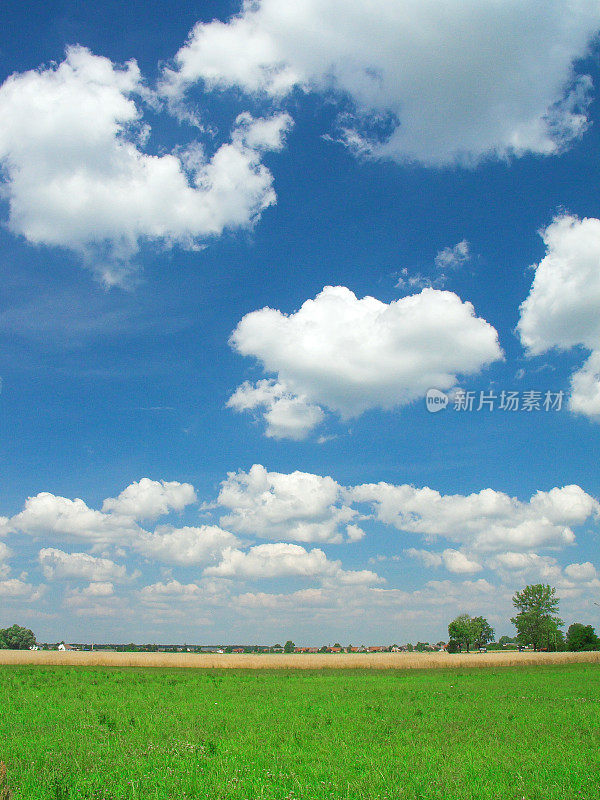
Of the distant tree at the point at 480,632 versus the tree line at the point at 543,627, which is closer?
the tree line at the point at 543,627

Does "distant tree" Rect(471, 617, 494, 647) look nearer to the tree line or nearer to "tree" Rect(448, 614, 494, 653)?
"tree" Rect(448, 614, 494, 653)

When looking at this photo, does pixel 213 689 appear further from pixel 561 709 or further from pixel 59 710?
pixel 561 709

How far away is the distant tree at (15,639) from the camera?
193m

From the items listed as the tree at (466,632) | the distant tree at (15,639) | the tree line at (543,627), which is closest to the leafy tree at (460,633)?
the tree at (466,632)

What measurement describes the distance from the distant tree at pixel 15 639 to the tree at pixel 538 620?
17572 cm

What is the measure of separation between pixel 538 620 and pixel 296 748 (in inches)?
5292

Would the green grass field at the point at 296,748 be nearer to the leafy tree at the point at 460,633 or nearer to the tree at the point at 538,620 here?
the tree at the point at 538,620

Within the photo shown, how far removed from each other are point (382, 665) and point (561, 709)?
53.5 m

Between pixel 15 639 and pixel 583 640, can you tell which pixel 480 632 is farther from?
pixel 15 639

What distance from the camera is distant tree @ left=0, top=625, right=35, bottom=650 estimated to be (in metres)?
193

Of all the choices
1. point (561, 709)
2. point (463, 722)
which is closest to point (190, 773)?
point (463, 722)

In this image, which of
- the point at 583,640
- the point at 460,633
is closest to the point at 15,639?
the point at 460,633

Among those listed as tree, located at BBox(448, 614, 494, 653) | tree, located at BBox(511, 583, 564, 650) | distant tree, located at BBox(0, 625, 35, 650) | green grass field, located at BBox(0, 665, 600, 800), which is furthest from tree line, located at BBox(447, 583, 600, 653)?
distant tree, located at BBox(0, 625, 35, 650)

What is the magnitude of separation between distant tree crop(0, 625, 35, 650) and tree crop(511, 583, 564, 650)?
176 meters
